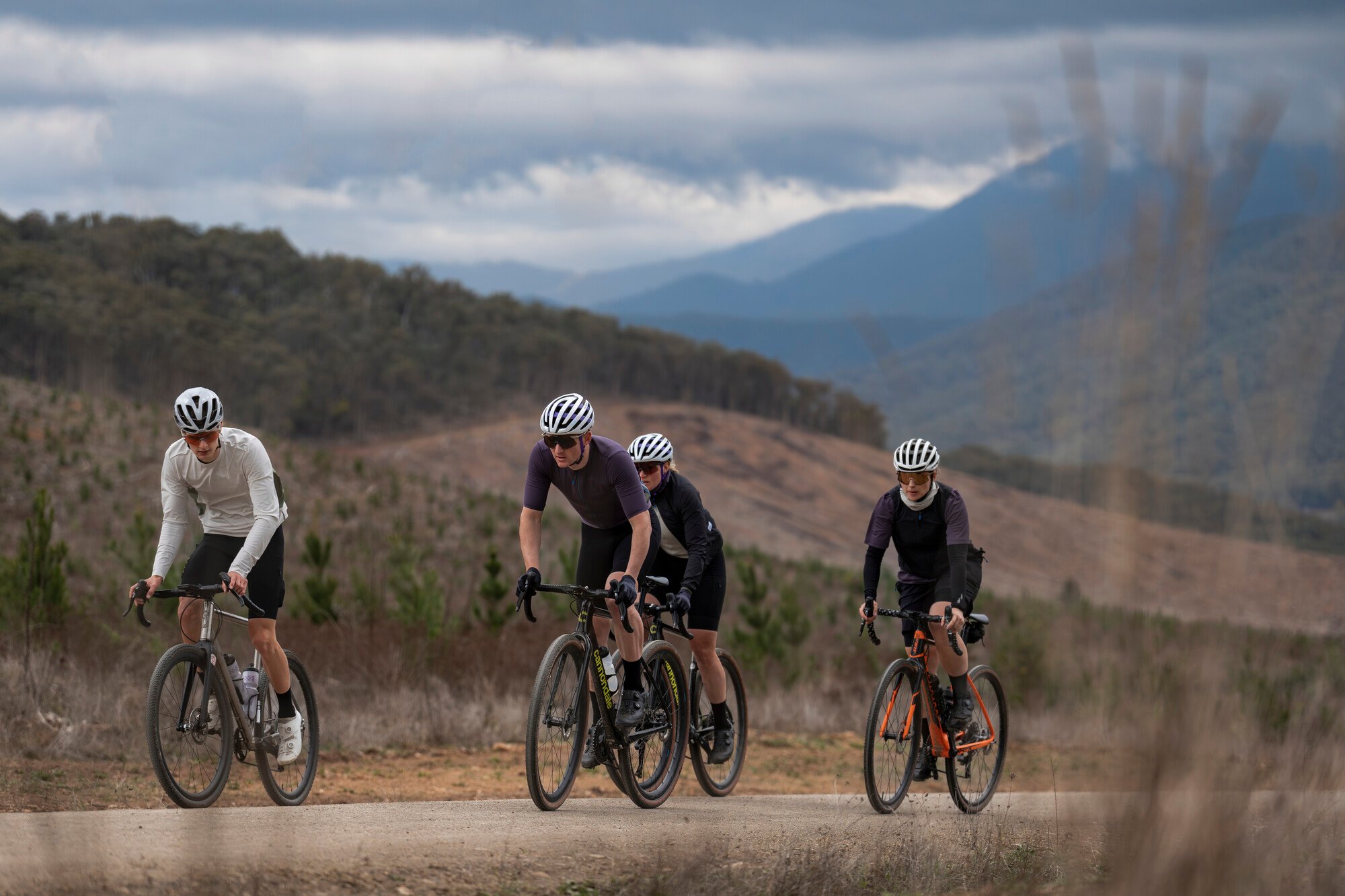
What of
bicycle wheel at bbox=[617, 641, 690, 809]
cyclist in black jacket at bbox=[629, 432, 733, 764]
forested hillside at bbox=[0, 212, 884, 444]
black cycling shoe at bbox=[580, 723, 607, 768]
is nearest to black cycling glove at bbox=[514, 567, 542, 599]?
black cycling shoe at bbox=[580, 723, 607, 768]

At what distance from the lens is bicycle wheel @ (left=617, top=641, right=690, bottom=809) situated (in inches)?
307

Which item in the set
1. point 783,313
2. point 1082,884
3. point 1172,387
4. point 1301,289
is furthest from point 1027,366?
point 783,313

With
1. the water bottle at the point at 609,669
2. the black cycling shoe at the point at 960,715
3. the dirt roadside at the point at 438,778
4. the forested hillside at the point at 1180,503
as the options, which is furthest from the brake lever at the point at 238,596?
the forested hillside at the point at 1180,503

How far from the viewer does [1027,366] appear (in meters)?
2.90

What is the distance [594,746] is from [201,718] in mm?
2207

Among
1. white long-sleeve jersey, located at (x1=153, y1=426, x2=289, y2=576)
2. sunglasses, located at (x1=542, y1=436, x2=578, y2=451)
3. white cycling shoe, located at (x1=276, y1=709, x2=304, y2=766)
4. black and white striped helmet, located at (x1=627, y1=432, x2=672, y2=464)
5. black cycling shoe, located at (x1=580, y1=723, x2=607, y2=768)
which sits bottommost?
white cycling shoe, located at (x1=276, y1=709, x2=304, y2=766)

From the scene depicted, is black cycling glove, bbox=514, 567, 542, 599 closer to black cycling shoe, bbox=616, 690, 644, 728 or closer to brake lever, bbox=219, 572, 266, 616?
black cycling shoe, bbox=616, 690, 644, 728

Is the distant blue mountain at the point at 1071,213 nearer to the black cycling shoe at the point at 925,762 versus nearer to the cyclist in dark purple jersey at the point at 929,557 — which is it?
the cyclist in dark purple jersey at the point at 929,557

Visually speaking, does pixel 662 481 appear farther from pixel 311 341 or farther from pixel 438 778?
pixel 311 341

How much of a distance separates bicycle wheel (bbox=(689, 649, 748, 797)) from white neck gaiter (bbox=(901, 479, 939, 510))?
5.30ft

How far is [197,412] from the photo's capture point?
6.95 m

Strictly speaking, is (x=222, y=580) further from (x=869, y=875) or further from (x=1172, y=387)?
(x=1172, y=387)

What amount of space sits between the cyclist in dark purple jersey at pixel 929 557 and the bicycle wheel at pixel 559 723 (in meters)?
1.94

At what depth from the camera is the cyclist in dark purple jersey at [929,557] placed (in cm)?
809
